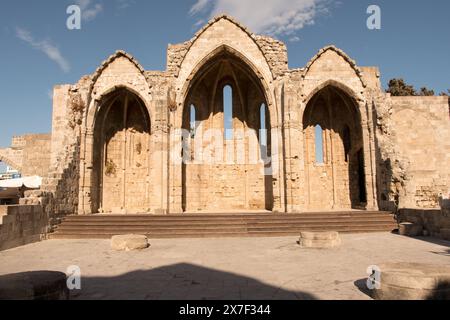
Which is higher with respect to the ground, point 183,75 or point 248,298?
point 183,75

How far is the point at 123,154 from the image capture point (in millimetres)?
18141

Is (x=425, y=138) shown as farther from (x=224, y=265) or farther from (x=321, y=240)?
(x=224, y=265)

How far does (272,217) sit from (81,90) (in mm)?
11663

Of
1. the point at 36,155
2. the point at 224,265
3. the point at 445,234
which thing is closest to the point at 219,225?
the point at 224,265

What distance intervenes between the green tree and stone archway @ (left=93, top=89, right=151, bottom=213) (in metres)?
25.4

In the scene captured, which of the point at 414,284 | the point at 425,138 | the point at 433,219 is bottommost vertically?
the point at 414,284

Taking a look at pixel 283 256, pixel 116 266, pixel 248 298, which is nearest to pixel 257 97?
pixel 283 256

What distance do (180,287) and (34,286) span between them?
199 cm

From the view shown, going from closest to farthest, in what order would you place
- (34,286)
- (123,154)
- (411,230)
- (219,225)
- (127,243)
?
(34,286) → (127,243) → (411,230) → (219,225) → (123,154)

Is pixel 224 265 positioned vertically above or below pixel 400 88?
below

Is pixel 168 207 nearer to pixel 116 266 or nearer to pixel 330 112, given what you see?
pixel 116 266

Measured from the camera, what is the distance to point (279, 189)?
1514cm

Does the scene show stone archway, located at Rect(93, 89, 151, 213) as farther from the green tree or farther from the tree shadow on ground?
the green tree

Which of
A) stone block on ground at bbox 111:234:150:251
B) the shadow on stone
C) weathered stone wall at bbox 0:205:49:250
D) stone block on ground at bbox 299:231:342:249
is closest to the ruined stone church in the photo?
weathered stone wall at bbox 0:205:49:250
